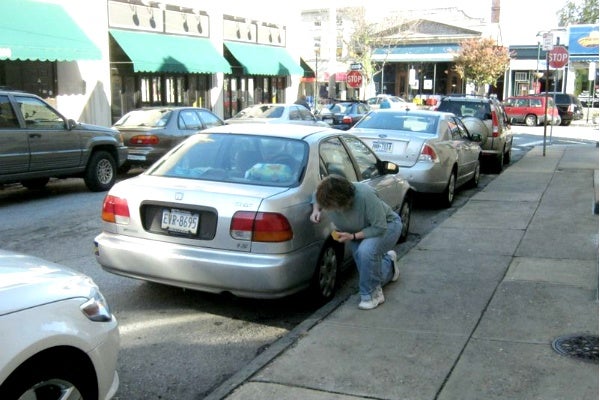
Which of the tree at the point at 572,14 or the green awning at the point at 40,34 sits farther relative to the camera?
the tree at the point at 572,14

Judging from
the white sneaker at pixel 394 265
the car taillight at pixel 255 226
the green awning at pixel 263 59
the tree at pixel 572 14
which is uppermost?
the tree at pixel 572 14

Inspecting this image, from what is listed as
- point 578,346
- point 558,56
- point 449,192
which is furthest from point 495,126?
point 578,346

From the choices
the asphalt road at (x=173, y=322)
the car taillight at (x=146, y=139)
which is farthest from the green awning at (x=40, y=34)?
the asphalt road at (x=173, y=322)

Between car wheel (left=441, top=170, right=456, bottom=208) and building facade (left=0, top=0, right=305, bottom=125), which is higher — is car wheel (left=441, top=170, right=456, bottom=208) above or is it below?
below

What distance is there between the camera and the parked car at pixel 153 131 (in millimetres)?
13195

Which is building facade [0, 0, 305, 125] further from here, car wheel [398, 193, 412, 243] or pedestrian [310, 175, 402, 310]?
pedestrian [310, 175, 402, 310]

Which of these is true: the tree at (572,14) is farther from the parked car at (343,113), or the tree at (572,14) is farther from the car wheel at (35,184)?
the car wheel at (35,184)

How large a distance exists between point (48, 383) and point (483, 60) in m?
47.9

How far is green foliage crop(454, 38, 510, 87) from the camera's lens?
47000 millimetres

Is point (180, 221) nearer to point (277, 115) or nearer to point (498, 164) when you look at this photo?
point (498, 164)

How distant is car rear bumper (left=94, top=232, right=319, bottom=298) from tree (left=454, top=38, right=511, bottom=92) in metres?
45.1

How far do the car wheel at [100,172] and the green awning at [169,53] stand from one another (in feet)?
27.3

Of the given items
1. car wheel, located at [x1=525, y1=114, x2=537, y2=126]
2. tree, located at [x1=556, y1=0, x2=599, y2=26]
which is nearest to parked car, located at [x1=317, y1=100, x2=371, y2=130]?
→ car wheel, located at [x1=525, y1=114, x2=537, y2=126]

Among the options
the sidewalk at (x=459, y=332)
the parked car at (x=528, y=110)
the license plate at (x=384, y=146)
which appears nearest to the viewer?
the sidewalk at (x=459, y=332)
